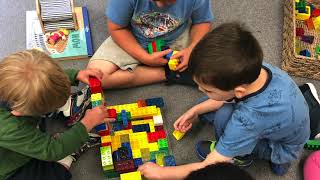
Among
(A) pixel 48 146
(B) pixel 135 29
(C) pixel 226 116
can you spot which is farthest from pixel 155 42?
(A) pixel 48 146

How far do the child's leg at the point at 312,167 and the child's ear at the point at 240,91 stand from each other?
0.42 metres

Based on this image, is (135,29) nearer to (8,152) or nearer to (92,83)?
(92,83)

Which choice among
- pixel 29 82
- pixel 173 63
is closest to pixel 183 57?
pixel 173 63

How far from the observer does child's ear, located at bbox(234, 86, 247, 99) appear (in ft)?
3.20

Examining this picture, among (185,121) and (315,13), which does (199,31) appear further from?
(315,13)

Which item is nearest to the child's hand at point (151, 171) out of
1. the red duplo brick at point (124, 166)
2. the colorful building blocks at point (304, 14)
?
the red duplo brick at point (124, 166)

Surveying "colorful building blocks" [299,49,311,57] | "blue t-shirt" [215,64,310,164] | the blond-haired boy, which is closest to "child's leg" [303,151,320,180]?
"blue t-shirt" [215,64,310,164]

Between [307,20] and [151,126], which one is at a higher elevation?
[307,20]

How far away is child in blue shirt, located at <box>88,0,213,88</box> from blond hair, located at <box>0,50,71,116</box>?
0.41 metres

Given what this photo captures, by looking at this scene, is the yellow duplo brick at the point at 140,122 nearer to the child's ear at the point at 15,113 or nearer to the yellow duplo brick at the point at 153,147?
the yellow duplo brick at the point at 153,147

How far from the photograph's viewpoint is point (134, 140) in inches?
52.2

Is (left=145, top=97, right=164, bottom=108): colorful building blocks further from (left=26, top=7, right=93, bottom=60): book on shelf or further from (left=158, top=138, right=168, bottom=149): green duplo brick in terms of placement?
(left=26, top=7, right=93, bottom=60): book on shelf

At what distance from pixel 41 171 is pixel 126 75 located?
47cm

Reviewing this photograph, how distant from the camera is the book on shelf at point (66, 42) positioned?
1.57 m
